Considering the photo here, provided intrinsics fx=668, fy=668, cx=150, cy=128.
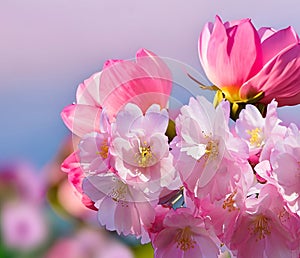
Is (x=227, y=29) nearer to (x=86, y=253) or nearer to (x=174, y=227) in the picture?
(x=174, y=227)

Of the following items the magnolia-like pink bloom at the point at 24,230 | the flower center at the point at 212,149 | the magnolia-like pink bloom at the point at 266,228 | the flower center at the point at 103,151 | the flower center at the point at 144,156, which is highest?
the flower center at the point at 103,151

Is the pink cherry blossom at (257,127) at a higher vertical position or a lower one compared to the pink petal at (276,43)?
lower

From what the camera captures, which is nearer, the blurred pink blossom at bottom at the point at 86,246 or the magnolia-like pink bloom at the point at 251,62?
the magnolia-like pink bloom at the point at 251,62

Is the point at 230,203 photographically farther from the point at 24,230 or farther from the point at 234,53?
the point at 24,230

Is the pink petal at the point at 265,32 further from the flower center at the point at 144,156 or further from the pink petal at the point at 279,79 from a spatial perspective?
the flower center at the point at 144,156

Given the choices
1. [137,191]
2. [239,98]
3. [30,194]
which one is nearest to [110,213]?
[137,191]

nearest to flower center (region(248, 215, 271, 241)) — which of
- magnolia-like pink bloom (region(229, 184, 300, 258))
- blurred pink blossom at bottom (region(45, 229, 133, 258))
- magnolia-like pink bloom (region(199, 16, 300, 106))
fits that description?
magnolia-like pink bloom (region(229, 184, 300, 258))

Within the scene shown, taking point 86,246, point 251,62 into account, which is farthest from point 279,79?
point 86,246

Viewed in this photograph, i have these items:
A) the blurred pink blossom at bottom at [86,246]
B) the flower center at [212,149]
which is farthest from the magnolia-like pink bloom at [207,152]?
the blurred pink blossom at bottom at [86,246]
